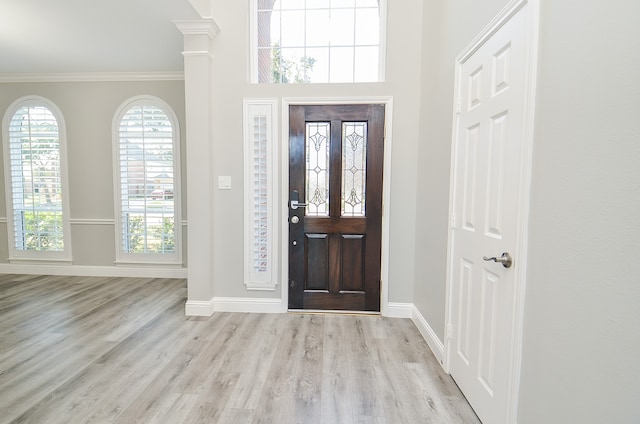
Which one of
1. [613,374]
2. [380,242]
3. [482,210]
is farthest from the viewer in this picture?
[380,242]

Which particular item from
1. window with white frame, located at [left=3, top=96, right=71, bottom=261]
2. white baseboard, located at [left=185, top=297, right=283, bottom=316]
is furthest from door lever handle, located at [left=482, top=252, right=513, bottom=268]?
window with white frame, located at [left=3, top=96, right=71, bottom=261]

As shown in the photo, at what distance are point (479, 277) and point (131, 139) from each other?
4431mm

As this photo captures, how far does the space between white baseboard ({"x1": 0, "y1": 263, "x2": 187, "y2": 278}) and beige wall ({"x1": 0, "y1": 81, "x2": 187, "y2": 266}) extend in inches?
3.7

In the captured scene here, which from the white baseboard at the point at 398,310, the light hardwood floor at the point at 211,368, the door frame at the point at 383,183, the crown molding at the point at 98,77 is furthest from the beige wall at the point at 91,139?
the white baseboard at the point at 398,310

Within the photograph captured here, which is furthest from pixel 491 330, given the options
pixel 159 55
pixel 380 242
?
pixel 159 55

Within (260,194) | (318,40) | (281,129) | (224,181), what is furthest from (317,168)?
(318,40)

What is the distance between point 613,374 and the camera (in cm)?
83

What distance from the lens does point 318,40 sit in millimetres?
2949

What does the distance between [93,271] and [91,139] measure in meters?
1.88

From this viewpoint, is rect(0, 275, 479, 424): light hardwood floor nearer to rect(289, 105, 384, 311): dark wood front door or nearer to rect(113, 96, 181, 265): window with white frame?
rect(289, 105, 384, 311): dark wood front door

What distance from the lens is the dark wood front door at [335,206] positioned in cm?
283

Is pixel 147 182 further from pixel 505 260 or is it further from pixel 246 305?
pixel 505 260

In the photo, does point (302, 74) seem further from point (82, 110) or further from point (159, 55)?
point (82, 110)

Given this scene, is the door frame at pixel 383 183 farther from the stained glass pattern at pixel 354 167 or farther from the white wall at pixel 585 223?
the white wall at pixel 585 223
